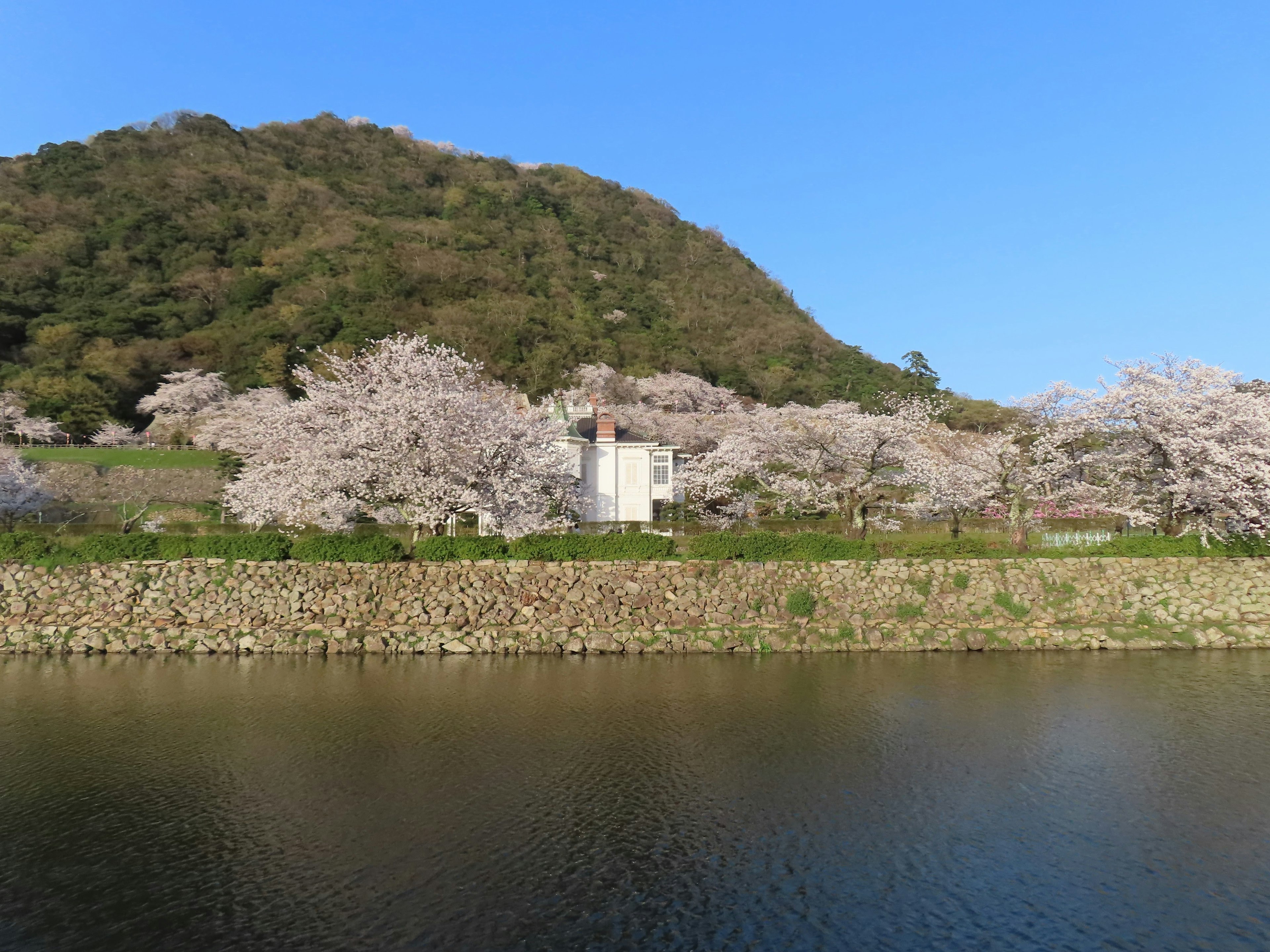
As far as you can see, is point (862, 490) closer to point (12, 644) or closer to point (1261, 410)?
point (1261, 410)

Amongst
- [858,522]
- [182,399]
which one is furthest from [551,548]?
[182,399]

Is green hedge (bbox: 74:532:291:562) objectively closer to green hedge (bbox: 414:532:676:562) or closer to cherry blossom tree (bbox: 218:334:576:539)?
cherry blossom tree (bbox: 218:334:576:539)

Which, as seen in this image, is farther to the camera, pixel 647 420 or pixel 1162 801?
pixel 647 420

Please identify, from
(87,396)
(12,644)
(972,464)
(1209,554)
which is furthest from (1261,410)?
(87,396)

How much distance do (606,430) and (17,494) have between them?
31882 millimetres

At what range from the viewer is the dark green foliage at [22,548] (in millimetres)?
25734

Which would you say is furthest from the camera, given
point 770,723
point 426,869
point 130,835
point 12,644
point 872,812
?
point 12,644

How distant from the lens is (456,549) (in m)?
26.0

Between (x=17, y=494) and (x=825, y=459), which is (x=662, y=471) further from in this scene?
(x=17, y=494)

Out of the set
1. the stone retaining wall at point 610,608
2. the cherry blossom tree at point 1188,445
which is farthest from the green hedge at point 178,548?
the cherry blossom tree at point 1188,445

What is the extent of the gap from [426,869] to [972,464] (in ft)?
98.7

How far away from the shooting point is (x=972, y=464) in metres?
34.6

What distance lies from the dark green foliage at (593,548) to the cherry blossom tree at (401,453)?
5.17 feet

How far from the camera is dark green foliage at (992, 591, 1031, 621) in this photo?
26.2 meters
